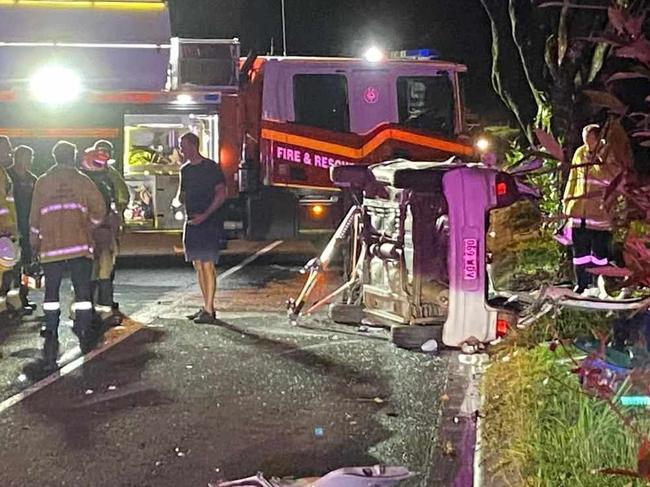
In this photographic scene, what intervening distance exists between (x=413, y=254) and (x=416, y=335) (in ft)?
1.95

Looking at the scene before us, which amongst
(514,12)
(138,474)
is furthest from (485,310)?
(514,12)

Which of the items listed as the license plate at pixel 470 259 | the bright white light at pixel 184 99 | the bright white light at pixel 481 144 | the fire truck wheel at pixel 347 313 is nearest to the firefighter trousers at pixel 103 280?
the fire truck wheel at pixel 347 313

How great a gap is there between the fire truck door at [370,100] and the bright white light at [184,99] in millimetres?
2009

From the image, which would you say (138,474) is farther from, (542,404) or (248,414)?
(542,404)

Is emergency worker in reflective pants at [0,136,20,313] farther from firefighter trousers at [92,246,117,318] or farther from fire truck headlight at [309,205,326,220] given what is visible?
fire truck headlight at [309,205,326,220]

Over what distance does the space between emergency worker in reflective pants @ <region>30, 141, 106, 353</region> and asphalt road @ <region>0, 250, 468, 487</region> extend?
19.1 inches

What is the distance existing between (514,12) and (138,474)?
10870 millimetres

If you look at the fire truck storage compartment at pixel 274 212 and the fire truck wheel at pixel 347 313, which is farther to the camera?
the fire truck storage compartment at pixel 274 212

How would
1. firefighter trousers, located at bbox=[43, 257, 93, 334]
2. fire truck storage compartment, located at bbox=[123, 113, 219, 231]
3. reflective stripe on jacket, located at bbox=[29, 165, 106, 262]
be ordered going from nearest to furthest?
reflective stripe on jacket, located at bbox=[29, 165, 106, 262]
firefighter trousers, located at bbox=[43, 257, 93, 334]
fire truck storage compartment, located at bbox=[123, 113, 219, 231]

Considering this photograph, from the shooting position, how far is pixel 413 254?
8039mm

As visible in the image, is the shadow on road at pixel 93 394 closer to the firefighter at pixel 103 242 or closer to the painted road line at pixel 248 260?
the firefighter at pixel 103 242

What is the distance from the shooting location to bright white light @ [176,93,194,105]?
13.9 metres

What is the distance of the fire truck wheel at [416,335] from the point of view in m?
A: 8.07

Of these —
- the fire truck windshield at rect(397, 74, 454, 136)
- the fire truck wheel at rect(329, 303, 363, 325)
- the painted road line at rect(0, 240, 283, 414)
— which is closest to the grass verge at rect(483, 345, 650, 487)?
the fire truck wheel at rect(329, 303, 363, 325)
